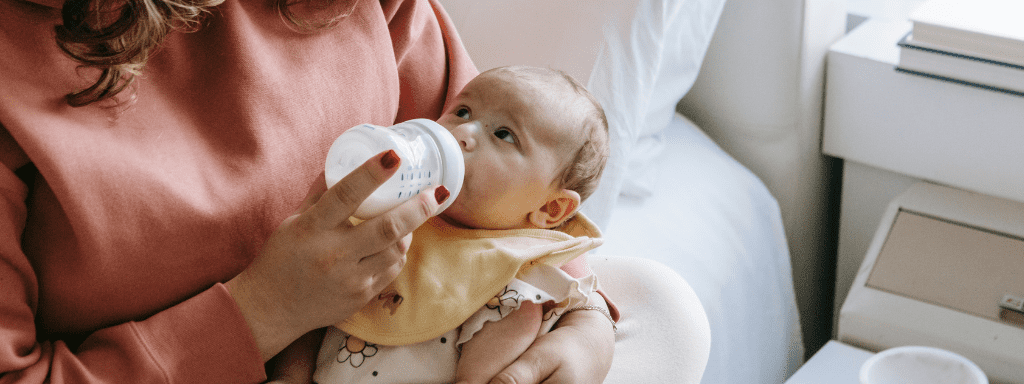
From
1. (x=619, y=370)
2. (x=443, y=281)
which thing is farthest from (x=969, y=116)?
(x=443, y=281)

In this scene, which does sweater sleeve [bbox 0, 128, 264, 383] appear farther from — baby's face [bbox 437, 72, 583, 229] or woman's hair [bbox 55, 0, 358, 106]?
baby's face [bbox 437, 72, 583, 229]

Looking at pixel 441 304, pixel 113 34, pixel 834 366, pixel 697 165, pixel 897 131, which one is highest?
pixel 113 34

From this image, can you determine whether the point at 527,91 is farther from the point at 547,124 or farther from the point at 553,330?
the point at 553,330

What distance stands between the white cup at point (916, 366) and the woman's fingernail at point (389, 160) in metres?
0.81

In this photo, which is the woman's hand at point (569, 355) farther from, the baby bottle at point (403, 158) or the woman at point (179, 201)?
the baby bottle at point (403, 158)

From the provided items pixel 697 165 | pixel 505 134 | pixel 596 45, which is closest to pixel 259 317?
pixel 505 134

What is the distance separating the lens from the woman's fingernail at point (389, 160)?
0.61 metres

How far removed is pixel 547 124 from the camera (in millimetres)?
843

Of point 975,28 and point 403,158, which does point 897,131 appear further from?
point 403,158

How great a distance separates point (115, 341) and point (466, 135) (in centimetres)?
37

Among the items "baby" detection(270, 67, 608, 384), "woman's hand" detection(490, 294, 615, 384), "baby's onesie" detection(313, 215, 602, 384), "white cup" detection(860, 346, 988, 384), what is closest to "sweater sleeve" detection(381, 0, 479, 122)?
"baby" detection(270, 67, 608, 384)

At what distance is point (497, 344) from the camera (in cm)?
78

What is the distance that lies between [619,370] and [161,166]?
1.75ft

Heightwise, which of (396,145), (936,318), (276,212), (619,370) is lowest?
(936,318)
